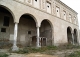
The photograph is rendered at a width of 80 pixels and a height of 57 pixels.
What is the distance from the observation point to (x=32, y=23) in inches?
677

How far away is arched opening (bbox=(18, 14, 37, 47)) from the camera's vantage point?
1486cm

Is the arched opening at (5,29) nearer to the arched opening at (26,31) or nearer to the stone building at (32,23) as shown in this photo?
the stone building at (32,23)

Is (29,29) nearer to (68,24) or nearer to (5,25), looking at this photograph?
(5,25)

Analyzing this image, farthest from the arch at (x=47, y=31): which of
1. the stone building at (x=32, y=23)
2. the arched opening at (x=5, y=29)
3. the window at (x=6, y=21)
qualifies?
the window at (x=6, y=21)

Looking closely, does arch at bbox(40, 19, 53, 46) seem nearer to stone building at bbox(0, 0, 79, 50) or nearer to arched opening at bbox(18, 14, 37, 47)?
stone building at bbox(0, 0, 79, 50)

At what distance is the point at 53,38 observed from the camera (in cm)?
1552

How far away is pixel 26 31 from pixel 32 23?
2166 millimetres

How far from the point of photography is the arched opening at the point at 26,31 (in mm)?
14861

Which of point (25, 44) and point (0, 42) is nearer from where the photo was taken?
point (0, 42)

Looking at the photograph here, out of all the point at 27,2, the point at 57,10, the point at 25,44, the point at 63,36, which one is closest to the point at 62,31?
the point at 63,36

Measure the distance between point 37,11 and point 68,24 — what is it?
9.61 metres

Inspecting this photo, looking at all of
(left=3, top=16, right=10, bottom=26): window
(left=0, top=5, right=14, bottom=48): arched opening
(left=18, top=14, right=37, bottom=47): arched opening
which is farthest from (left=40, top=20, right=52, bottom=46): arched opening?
(left=3, top=16, right=10, bottom=26): window

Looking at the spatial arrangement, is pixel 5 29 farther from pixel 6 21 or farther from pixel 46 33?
pixel 46 33

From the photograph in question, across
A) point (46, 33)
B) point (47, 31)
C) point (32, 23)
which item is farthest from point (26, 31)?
point (47, 31)
